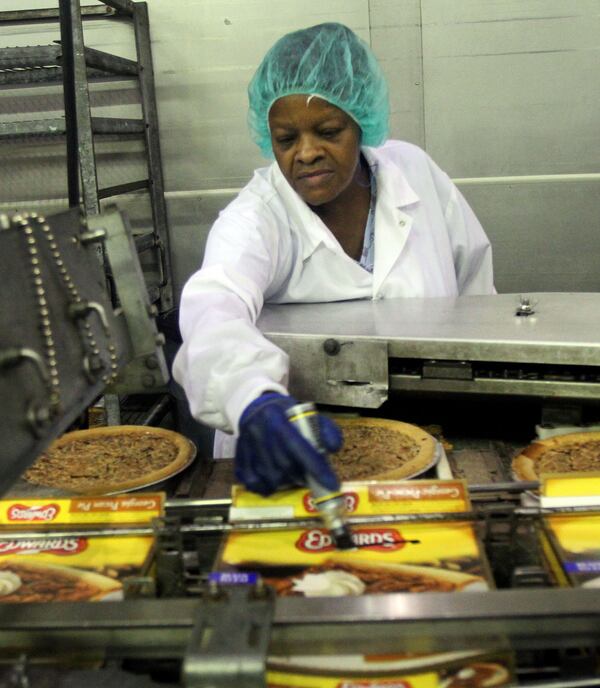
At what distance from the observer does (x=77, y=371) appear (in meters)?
0.89

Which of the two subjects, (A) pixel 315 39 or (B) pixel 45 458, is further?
(A) pixel 315 39

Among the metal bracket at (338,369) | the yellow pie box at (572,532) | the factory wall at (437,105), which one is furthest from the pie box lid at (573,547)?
the factory wall at (437,105)

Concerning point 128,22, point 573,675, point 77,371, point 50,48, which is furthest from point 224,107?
point 573,675

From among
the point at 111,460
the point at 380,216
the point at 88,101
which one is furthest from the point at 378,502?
the point at 88,101

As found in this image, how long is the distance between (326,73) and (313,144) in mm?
158

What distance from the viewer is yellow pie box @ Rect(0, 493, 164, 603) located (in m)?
0.88

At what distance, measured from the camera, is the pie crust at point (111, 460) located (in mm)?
1219

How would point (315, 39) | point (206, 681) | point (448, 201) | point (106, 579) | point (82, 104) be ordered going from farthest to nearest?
point (82, 104) < point (448, 201) < point (315, 39) < point (106, 579) < point (206, 681)

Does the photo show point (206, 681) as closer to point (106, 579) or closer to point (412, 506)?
point (106, 579)

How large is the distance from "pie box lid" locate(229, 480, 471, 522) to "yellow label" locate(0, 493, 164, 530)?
0.11 meters

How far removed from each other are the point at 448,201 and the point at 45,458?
1346 mm

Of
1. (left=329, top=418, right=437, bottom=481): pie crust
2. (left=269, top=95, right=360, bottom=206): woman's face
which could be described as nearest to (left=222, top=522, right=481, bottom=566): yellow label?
(left=329, top=418, right=437, bottom=481): pie crust

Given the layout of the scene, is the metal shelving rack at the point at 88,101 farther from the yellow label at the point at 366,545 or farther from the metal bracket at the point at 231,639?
the metal bracket at the point at 231,639

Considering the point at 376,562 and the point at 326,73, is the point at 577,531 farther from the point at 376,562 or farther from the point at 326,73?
the point at 326,73
